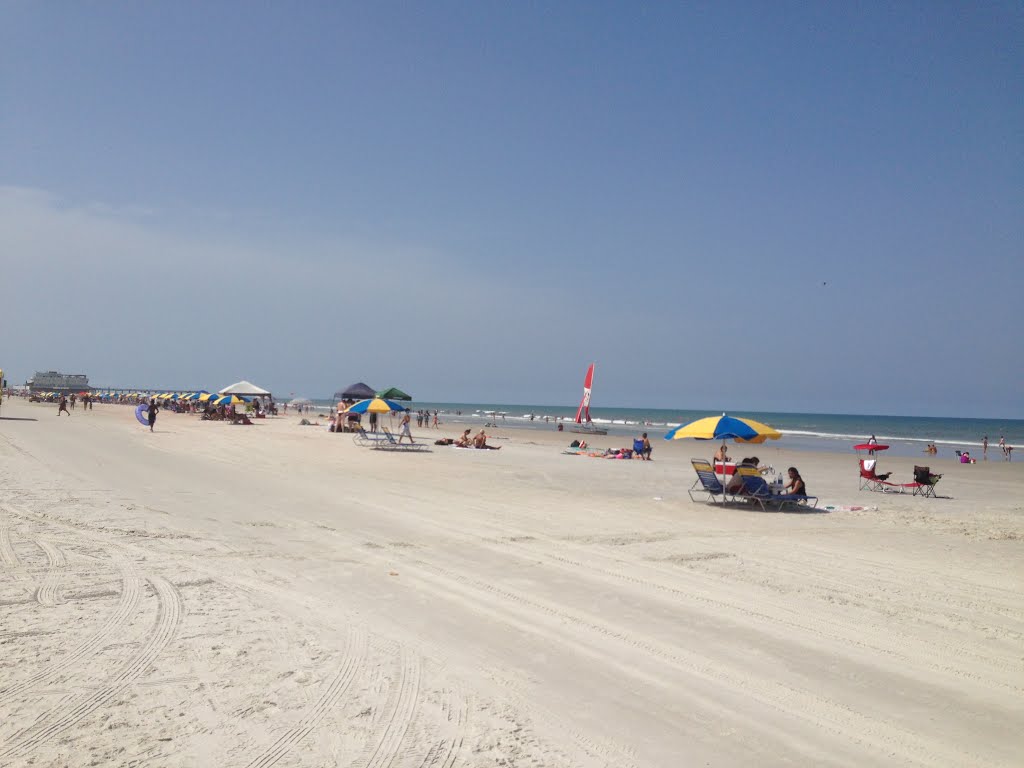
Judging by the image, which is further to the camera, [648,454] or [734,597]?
[648,454]

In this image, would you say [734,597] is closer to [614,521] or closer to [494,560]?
[494,560]

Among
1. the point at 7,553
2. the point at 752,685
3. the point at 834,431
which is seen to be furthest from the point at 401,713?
the point at 834,431

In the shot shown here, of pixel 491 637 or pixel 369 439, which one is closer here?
pixel 491 637

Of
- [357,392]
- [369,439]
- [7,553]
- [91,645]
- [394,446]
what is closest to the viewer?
[91,645]

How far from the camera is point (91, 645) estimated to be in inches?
167

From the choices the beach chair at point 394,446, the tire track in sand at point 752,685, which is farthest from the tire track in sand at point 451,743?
the beach chair at point 394,446

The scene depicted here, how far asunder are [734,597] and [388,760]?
371 cm

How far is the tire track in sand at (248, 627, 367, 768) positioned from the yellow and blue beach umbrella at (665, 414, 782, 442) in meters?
8.18

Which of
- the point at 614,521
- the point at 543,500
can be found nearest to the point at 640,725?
the point at 614,521

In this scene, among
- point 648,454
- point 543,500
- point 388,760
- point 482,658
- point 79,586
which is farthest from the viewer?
point 648,454

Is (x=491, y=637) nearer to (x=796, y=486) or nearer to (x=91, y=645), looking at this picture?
(x=91, y=645)

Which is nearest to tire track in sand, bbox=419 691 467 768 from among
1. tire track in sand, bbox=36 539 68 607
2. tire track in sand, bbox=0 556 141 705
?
tire track in sand, bbox=0 556 141 705

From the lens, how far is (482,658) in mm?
4328

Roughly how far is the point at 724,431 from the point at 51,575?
9.69 meters
